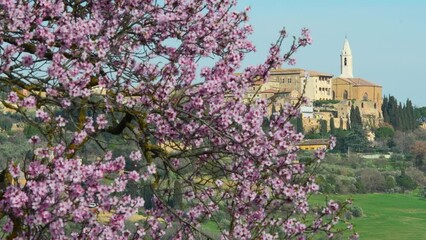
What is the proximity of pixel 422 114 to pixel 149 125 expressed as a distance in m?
131

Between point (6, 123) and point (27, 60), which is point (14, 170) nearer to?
point (27, 60)

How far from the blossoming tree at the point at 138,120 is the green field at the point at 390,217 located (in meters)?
47.6

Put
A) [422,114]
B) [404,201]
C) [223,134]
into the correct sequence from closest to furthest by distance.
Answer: [223,134], [404,201], [422,114]

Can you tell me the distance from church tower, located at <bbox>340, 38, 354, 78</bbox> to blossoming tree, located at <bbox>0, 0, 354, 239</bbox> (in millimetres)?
135247

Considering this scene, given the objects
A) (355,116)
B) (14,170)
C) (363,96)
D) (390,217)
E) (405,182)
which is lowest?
(14,170)

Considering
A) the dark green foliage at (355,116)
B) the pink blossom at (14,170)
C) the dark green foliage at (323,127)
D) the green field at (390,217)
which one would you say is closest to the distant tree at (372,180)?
the green field at (390,217)

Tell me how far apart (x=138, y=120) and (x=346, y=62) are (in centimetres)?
13711

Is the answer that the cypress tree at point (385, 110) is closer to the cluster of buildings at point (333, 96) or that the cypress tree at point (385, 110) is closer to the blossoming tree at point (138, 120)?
the cluster of buildings at point (333, 96)

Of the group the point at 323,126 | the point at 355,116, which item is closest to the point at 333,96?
the point at 355,116

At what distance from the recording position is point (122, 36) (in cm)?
531

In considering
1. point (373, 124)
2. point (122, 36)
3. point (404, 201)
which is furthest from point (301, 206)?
point (373, 124)

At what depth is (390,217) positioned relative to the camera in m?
65.4

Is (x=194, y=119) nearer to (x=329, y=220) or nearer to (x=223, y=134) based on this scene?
(x=223, y=134)

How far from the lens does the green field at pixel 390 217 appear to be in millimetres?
56781
